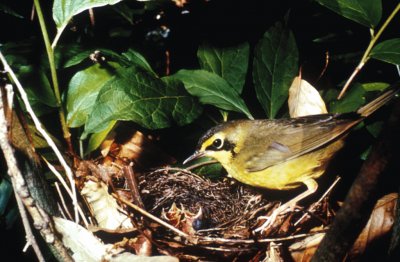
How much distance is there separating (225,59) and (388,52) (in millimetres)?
1222

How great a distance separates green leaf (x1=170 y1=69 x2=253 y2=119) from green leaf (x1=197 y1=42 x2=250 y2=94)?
93mm

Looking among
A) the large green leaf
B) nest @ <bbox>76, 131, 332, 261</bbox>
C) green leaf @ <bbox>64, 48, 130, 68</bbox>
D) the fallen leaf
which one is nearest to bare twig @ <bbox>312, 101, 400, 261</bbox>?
nest @ <bbox>76, 131, 332, 261</bbox>

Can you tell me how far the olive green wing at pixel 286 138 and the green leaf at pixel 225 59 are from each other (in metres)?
0.56

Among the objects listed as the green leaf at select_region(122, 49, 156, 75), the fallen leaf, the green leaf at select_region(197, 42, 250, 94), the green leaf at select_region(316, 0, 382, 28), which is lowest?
the fallen leaf

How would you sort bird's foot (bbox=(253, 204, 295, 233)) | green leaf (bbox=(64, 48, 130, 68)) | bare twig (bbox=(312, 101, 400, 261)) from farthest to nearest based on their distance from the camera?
1. bird's foot (bbox=(253, 204, 295, 233))
2. green leaf (bbox=(64, 48, 130, 68))
3. bare twig (bbox=(312, 101, 400, 261))

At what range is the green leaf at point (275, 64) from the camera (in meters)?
3.34

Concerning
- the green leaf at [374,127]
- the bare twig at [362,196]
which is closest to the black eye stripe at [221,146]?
the green leaf at [374,127]

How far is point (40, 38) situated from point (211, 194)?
184 cm

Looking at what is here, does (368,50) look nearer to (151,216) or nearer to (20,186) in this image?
(151,216)

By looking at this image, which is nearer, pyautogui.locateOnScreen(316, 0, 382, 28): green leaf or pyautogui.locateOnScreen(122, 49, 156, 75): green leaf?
pyautogui.locateOnScreen(316, 0, 382, 28): green leaf

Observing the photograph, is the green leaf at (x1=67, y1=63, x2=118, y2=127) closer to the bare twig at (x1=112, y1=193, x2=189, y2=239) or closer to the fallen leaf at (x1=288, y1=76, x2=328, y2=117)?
the bare twig at (x1=112, y1=193, x2=189, y2=239)

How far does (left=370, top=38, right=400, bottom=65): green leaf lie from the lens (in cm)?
298

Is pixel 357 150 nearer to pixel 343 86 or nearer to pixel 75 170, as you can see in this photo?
pixel 343 86

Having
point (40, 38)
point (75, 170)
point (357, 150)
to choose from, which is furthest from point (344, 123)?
point (40, 38)
